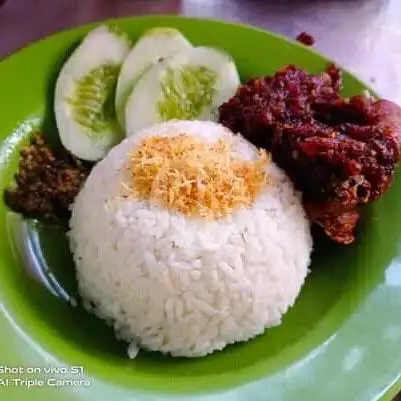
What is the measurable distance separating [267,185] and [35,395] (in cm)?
70

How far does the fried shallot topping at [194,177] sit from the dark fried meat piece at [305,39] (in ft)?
2.82

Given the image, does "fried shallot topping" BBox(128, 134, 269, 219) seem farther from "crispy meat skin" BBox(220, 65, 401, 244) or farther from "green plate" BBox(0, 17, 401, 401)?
"green plate" BBox(0, 17, 401, 401)

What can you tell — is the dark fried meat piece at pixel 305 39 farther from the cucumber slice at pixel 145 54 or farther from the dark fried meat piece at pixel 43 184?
the dark fried meat piece at pixel 43 184

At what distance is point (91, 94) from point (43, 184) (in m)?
0.29

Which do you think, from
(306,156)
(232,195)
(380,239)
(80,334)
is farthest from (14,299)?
(380,239)

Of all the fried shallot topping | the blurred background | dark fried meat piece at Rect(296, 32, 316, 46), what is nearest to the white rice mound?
the fried shallot topping

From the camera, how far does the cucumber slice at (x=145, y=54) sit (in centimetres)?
188

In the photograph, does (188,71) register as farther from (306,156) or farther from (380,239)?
(380,239)

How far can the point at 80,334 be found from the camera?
5.17 ft

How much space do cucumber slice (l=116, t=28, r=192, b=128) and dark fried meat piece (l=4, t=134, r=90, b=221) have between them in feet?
0.66

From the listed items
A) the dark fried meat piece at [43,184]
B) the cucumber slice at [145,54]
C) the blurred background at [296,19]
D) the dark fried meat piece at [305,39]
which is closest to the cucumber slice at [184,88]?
the cucumber slice at [145,54]

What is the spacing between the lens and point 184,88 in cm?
188

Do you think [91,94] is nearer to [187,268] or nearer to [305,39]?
[187,268]

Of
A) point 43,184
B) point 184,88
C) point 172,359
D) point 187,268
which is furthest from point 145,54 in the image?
point 172,359
